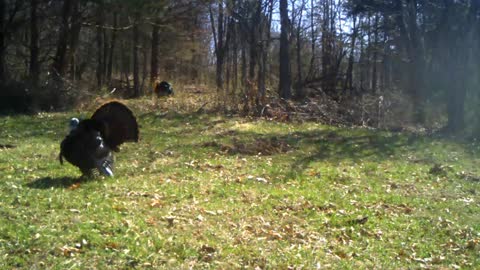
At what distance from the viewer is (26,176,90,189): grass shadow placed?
29.0ft

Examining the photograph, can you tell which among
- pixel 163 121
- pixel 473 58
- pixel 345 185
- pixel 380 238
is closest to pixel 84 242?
pixel 380 238

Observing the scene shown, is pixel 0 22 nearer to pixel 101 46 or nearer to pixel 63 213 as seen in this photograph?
pixel 101 46

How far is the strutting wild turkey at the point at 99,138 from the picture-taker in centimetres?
923

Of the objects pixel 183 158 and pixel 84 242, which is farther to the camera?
pixel 183 158

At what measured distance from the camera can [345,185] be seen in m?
11.1

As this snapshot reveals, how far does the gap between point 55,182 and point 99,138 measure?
36.5 inches

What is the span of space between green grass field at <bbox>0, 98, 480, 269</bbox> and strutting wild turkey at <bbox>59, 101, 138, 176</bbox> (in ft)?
1.17

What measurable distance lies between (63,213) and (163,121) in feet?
42.3

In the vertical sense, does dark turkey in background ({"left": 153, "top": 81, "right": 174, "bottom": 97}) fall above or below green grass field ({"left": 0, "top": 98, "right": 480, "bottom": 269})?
above

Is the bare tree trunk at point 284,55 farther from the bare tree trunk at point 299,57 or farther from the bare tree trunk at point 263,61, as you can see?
the bare tree trunk at point 299,57

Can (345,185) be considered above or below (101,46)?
below

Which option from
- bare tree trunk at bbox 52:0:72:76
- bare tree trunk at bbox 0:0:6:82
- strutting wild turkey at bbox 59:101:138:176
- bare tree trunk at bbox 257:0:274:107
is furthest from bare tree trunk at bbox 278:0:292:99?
strutting wild turkey at bbox 59:101:138:176

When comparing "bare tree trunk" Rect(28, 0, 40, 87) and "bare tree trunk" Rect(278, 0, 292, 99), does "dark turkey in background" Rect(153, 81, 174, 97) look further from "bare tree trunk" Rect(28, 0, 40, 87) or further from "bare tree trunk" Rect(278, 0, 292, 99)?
"bare tree trunk" Rect(28, 0, 40, 87)

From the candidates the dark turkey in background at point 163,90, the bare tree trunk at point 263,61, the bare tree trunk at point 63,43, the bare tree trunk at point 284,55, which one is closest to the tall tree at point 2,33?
the bare tree trunk at point 63,43
